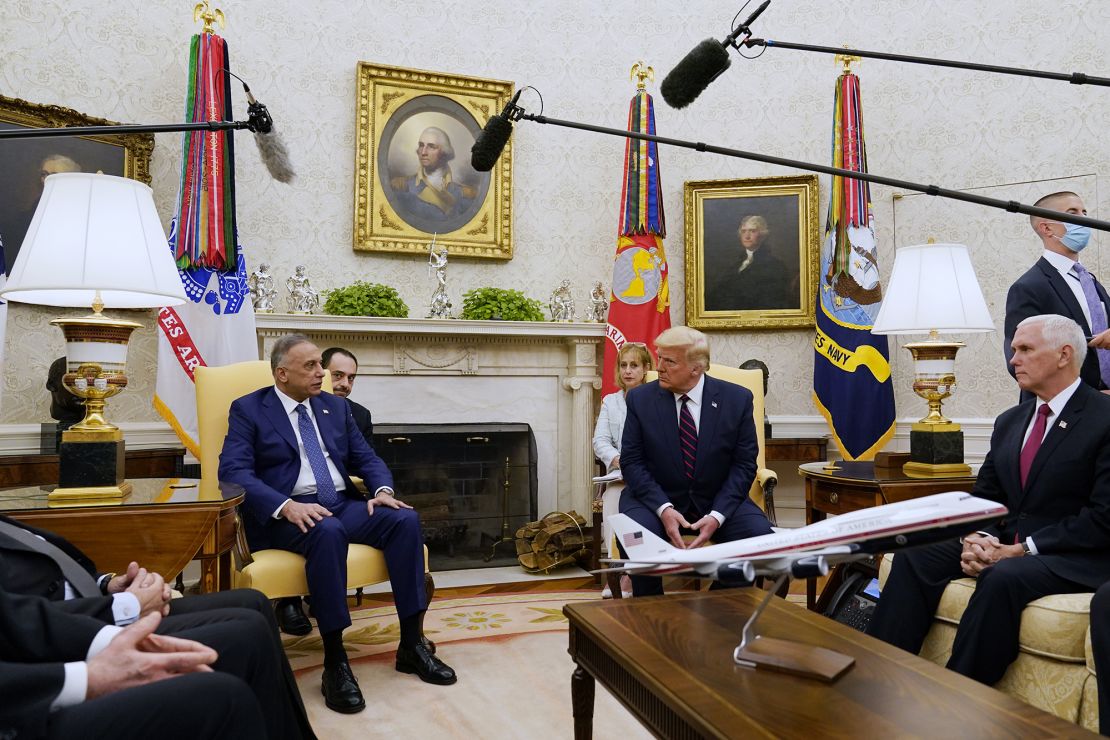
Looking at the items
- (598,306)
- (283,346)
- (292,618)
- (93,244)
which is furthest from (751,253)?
(93,244)

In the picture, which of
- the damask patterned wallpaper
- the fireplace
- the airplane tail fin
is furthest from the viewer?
the fireplace

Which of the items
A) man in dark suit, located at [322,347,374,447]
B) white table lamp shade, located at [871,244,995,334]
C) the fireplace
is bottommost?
the fireplace

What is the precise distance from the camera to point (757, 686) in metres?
1.60

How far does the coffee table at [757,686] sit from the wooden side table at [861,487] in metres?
1.22

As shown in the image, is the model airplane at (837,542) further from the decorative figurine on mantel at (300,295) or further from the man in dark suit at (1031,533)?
the decorative figurine on mantel at (300,295)

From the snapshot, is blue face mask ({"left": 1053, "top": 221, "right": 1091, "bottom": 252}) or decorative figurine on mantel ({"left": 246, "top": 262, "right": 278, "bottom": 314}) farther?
decorative figurine on mantel ({"left": 246, "top": 262, "right": 278, "bottom": 314})

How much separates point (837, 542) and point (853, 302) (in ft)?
13.9

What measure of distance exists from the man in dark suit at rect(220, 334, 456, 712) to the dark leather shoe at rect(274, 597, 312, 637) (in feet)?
2.66

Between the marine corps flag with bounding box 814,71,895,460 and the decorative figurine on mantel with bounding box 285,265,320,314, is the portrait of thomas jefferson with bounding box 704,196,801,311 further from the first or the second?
the decorative figurine on mantel with bounding box 285,265,320,314

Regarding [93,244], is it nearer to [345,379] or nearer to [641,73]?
[345,379]

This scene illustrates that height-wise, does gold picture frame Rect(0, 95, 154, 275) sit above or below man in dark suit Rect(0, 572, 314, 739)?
above

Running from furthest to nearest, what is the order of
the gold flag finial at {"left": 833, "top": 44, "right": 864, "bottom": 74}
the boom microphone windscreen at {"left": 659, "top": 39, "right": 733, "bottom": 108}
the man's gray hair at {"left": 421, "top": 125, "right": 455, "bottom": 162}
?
the man's gray hair at {"left": 421, "top": 125, "right": 455, "bottom": 162} < the gold flag finial at {"left": 833, "top": 44, "right": 864, "bottom": 74} < the boom microphone windscreen at {"left": 659, "top": 39, "right": 733, "bottom": 108}

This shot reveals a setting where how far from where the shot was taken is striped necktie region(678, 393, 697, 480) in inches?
131

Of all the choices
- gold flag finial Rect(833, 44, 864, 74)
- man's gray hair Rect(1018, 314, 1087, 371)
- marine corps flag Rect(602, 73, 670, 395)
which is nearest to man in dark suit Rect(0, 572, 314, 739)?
man's gray hair Rect(1018, 314, 1087, 371)
